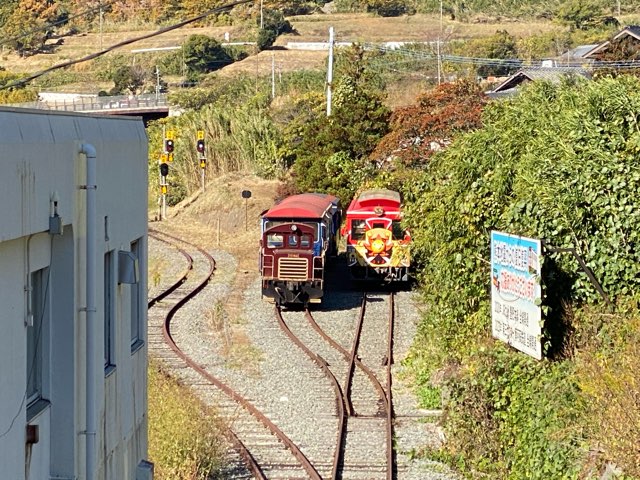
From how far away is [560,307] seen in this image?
13.0 m

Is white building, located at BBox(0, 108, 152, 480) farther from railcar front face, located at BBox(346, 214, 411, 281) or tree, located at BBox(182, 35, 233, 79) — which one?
tree, located at BBox(182, 35, 233, 79)

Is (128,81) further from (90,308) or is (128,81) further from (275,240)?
(90,308)

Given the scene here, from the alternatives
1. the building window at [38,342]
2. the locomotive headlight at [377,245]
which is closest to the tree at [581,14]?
the locomotive headlight at [377,245]

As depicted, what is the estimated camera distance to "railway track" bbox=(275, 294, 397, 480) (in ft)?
45.0

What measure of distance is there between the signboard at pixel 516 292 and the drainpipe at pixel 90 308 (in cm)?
560

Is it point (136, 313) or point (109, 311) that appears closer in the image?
point (109, 311)

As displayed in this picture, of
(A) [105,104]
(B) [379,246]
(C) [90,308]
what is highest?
(C) [90,308]

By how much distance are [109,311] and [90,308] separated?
1.42m

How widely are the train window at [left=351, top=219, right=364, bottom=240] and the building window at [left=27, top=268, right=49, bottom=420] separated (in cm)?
1889

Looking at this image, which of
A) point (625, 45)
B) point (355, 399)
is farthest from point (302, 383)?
point (625, 45)

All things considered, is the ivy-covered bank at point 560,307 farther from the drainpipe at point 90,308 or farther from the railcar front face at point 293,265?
the railcar front face at point 293,265

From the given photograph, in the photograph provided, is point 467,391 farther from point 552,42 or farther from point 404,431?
point 552,42

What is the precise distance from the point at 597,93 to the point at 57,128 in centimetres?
766

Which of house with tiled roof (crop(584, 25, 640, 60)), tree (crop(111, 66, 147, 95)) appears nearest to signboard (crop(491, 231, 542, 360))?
house with tiled roof (crop(584, 25, 640, 60))
